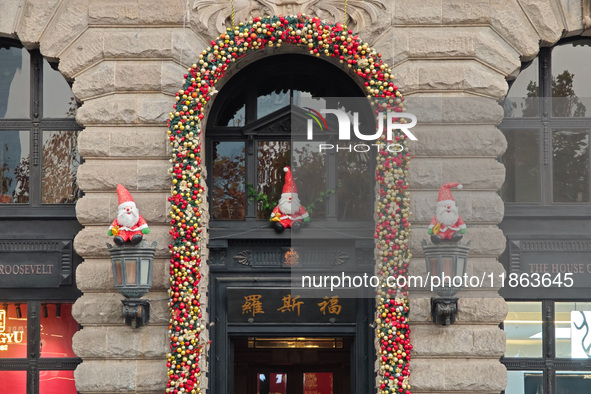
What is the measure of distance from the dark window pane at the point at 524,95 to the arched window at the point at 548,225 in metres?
0.02

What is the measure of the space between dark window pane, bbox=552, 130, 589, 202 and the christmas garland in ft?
8.89

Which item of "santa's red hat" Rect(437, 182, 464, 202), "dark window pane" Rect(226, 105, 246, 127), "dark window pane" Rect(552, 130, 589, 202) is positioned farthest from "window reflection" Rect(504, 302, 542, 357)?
"dark window pane" Rect(226, 105, 246, 127)

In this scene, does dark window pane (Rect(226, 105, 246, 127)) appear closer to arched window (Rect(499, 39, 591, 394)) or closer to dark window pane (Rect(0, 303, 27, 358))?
arched window (Rect(499, 39, 591, 394))

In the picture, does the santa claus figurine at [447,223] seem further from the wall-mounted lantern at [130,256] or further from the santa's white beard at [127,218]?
the santa's white beard at [127,218]

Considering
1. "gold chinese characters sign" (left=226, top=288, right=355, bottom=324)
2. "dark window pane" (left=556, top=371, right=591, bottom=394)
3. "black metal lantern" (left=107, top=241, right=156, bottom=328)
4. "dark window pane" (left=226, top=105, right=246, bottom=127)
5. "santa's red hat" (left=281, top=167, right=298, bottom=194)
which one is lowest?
"dark window pane" (left=556, top=371, right=591, bottom=394)

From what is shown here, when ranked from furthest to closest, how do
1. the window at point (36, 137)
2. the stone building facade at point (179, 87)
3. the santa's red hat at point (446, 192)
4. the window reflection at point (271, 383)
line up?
the window reflection at point (271, 383)
the window at point (36, 137)
the stone building facade at point (179, 87)
the santa's red hat at point (446, 192)

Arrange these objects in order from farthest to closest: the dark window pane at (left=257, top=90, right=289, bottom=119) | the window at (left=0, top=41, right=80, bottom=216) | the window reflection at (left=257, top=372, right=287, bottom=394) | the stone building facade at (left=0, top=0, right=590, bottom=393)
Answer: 1. the window reflection at (left=257, top=372, right=287, bottom=394)
2. the dark window pane at (left=257, top=90, right=289, bottom=119)
3. the window at (left=0, top=41, right=80, bottom=216)
4. the stone building facade at (left=0, top=0, right=590, bottom=393)

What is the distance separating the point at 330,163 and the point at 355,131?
0.63m

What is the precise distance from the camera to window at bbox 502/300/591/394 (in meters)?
13.2

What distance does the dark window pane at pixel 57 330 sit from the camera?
43.8 ft

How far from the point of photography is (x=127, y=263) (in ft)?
39.0

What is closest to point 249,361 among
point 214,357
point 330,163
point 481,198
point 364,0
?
point 214,357

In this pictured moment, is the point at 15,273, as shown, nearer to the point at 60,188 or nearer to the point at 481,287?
the point at 60,188

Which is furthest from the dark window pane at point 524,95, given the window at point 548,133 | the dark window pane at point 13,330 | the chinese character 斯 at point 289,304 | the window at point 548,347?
the dark window pane at point 13,330
